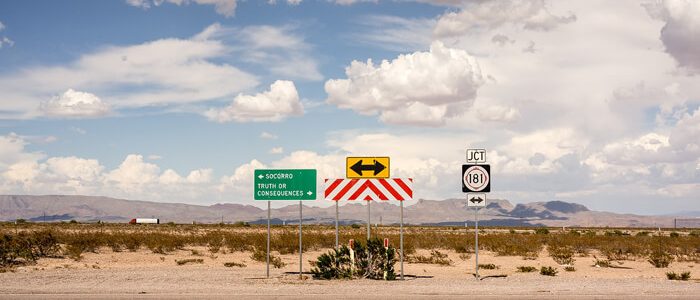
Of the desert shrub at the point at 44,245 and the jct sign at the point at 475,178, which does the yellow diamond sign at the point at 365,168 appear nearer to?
the jct sign at the point at 475,178

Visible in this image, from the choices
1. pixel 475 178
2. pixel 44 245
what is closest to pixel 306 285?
pixel 475 178

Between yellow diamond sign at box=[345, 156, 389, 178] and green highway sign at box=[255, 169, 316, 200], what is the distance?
1584 mm

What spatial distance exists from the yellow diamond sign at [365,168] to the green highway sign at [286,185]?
5.20 feet

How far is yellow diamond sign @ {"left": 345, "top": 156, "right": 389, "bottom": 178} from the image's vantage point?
2041 centimetres

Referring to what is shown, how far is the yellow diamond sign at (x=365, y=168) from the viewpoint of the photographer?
803 inches

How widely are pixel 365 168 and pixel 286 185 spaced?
8.77 ft

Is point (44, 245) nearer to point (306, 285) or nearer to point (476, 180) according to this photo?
point (306, 285)

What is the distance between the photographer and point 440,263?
29594mm

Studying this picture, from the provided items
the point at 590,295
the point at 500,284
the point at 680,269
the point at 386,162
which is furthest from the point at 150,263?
the point at 680,269

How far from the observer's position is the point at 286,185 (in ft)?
70.8

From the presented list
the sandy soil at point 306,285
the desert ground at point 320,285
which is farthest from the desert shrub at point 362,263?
the sandy soil at point 306,285

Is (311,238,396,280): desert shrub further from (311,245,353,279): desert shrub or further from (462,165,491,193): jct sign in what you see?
(462,165,491,193): jct sign

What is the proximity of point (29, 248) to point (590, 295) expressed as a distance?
23.3 metres

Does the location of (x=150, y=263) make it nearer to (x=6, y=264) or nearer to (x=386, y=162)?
(x=6, y=264)
